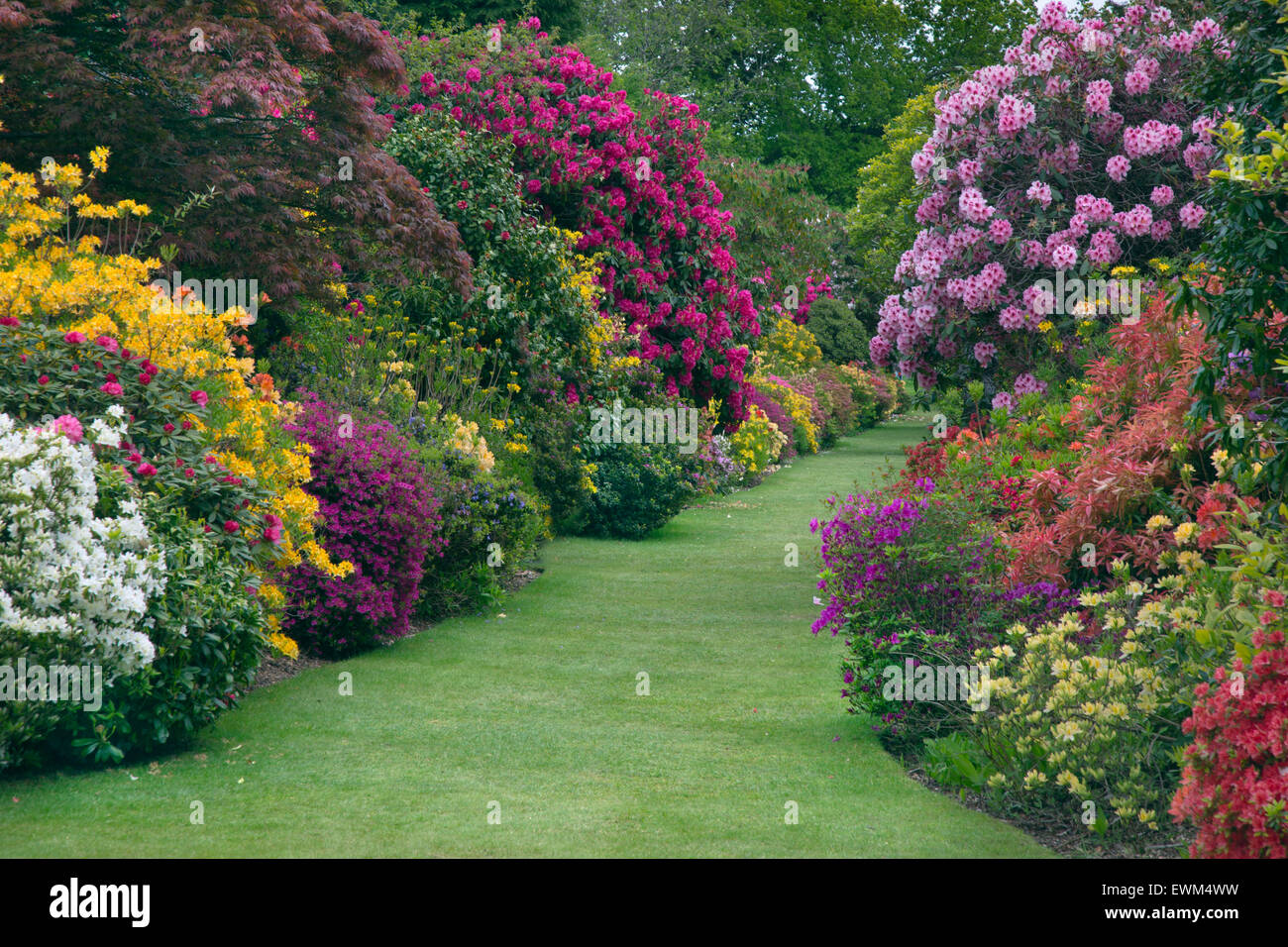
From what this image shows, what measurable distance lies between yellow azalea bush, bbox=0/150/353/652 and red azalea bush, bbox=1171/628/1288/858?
5114 millimetres

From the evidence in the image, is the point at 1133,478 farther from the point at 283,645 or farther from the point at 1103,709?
the point at 283,645

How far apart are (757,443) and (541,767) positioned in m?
16.8

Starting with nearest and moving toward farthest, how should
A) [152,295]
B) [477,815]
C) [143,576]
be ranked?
1. [477,815]
2. [143,576]
3. [152,295]

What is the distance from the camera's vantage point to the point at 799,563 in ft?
42.4

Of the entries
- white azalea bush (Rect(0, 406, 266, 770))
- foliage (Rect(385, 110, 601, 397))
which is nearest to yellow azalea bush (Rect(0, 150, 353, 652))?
white azalea bush (Rect(0, 406, 266, 770))

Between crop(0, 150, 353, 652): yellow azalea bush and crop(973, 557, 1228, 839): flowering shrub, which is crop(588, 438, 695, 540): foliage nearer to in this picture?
crop(0, 150, 353, 652): yellow azalea bush

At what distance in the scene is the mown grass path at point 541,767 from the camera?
16.3ft

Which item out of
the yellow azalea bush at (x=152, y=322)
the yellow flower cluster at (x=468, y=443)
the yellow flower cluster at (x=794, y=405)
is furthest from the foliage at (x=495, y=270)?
the yellow flower cluster at (x=794, y=405)

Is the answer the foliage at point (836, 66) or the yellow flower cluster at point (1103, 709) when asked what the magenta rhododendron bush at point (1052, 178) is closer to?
the yellow flower cluster at point (1103, 709)

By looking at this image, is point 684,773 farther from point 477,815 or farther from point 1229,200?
point 1229,200

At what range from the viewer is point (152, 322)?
279 inches

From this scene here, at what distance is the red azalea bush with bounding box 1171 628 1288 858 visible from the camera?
3.99 metres
